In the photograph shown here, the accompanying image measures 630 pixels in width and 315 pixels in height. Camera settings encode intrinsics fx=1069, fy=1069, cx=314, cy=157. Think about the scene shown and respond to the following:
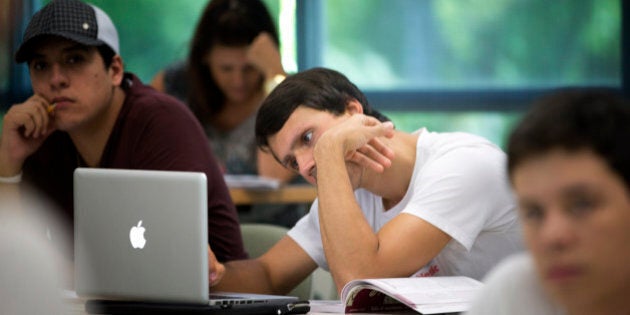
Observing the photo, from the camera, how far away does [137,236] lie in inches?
81.1

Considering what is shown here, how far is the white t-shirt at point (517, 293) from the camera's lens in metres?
1.18

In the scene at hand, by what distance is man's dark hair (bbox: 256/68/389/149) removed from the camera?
2.42 meters

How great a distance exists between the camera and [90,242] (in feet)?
7.13

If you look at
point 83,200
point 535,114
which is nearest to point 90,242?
point 83,200

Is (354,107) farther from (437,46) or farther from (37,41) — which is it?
(437,46)

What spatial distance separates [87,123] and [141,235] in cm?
100

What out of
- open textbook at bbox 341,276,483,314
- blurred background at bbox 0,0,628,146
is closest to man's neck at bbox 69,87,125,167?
open textbook at bbox 341,276,483,314

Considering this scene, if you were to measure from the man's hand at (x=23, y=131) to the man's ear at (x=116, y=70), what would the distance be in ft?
0.64

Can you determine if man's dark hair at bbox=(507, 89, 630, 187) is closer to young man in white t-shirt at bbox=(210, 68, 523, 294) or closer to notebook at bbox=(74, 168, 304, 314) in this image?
notebook at bbox=(74, 168, 304, 314)

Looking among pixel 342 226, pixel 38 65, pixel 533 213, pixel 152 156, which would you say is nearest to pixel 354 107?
pixel 342 226

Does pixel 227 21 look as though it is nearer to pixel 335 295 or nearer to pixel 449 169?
pixel 335 295

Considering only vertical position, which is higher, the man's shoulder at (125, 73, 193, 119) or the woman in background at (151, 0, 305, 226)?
the man's shoulder at (125, 73, 193, 119)

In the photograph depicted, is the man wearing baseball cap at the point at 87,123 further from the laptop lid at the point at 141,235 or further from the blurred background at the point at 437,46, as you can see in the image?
the blurred background at the point at 437,46

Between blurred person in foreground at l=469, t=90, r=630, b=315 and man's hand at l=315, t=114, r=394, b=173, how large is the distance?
1.29m
